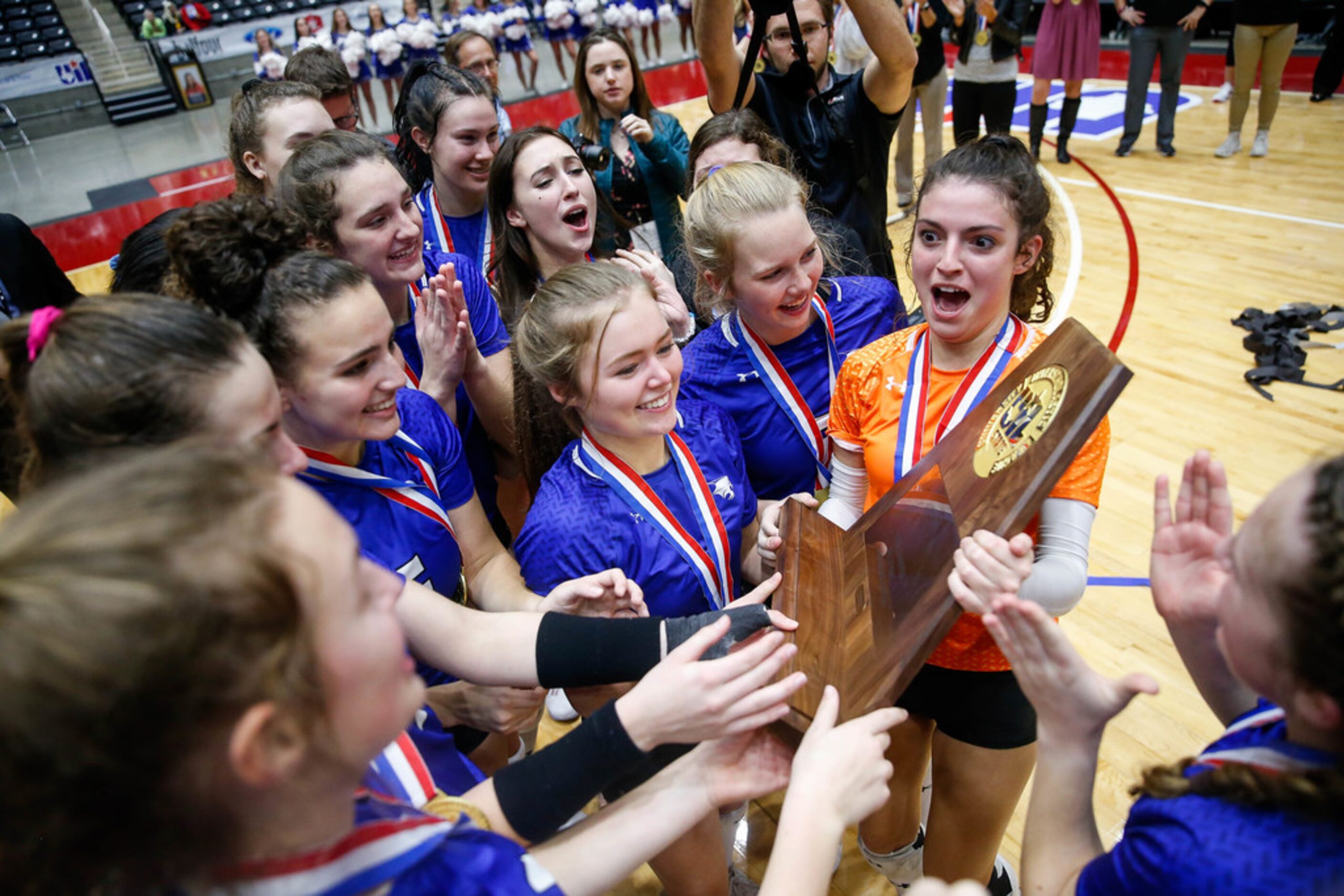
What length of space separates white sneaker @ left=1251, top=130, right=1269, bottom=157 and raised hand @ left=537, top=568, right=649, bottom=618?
7.68 meters

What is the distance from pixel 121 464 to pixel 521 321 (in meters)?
1.19

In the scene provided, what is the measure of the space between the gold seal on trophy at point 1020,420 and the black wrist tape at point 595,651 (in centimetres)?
62

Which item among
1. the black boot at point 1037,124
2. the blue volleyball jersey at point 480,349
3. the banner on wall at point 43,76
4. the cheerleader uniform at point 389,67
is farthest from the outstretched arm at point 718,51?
the banner on wall at point 43,76

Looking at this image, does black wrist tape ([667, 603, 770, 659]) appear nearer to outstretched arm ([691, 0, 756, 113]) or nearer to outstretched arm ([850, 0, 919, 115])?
outstretched arm ([850, 0, 919, 115])

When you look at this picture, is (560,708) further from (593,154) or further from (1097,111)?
(1097,111)

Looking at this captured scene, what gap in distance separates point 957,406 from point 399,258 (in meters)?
1.52

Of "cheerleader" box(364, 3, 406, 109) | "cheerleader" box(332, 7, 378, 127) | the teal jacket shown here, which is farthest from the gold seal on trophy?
"cheerleader" box(332, 7, 378, 127)

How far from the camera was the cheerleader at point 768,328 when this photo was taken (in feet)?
6.28

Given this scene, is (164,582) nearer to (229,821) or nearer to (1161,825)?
(229,821)

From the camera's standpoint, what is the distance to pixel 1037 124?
Result: 6.99 m

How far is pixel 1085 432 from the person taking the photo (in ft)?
3.70

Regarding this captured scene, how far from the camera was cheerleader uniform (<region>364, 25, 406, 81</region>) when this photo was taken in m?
13.1

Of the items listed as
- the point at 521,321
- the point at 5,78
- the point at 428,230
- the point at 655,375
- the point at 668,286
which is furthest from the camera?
the point at 5,78

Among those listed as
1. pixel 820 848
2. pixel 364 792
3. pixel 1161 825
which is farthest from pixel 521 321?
pixel 1161 825
